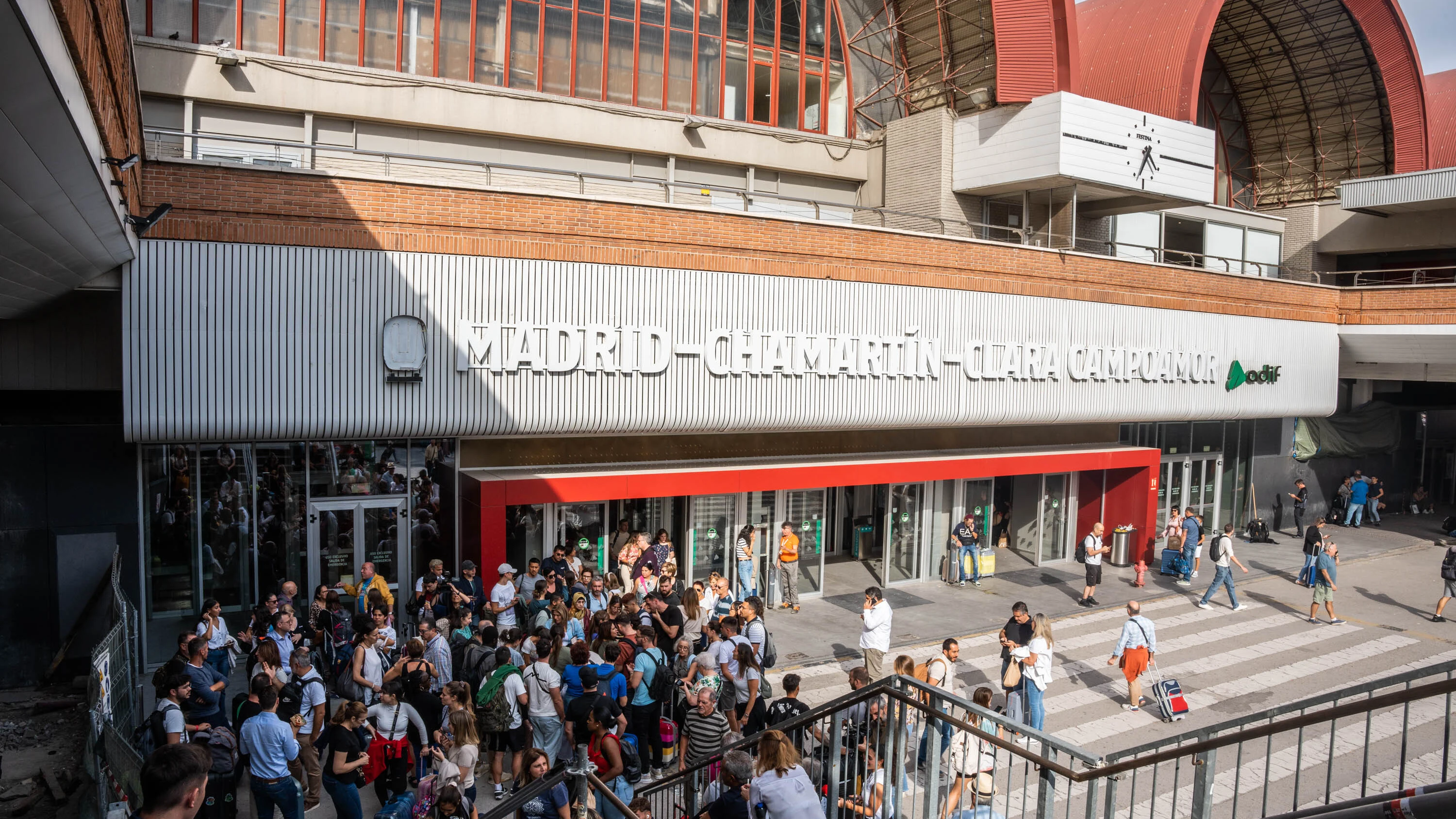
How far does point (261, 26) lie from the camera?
1758 cm

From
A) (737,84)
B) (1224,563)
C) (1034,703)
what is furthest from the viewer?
A: (737,84)

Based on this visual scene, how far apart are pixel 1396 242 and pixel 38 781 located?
110 ft

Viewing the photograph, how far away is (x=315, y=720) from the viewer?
927cm

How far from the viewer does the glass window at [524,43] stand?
1942cm

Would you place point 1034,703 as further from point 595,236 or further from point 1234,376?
point 1234,376

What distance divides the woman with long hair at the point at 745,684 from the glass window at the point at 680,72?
1429 cm

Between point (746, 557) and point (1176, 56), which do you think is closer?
point (746, 557)

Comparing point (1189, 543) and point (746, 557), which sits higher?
point (746, 557)

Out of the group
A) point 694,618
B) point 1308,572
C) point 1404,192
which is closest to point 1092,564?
point 1308,572

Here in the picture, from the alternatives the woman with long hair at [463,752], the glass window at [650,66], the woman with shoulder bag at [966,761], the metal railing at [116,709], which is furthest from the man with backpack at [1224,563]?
the metal railing at [116,709]

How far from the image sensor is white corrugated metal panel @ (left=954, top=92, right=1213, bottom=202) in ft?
65.3

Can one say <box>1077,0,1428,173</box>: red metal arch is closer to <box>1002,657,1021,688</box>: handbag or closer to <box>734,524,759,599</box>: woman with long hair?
<box>734,524,759,599</box>: woman with long hair

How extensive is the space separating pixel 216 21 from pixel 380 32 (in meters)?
2.81

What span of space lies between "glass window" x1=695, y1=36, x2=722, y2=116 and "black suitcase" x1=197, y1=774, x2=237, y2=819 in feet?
54.7
